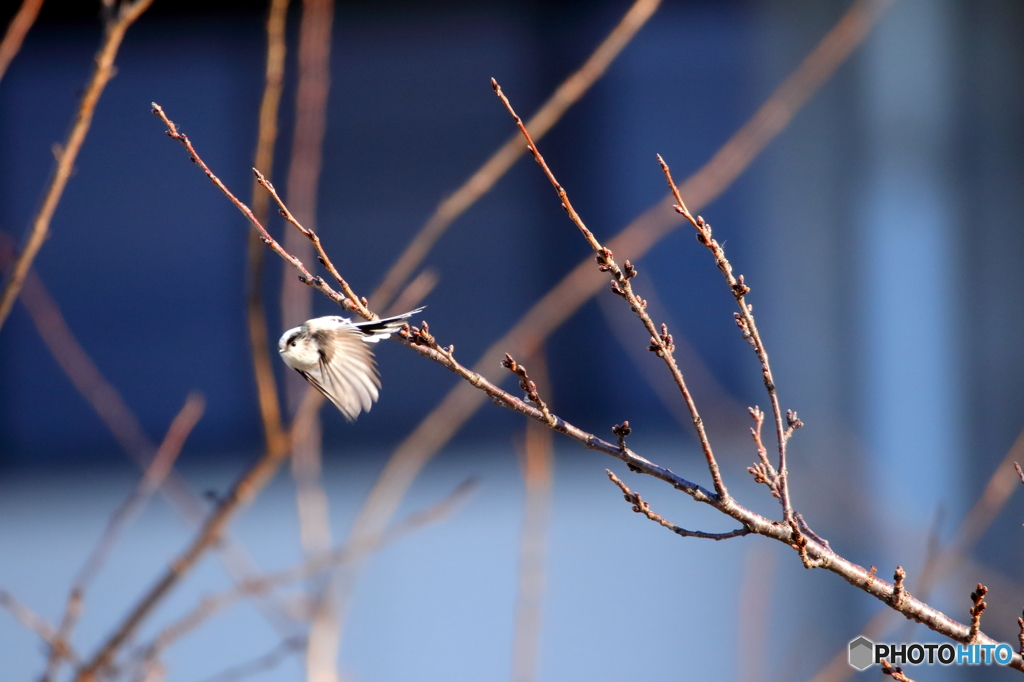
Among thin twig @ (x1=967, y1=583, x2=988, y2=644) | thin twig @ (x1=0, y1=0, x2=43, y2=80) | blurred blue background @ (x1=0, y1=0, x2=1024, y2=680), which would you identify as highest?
blurred blue background @ (x1=0, y1=0, x2=1024, y2=680)

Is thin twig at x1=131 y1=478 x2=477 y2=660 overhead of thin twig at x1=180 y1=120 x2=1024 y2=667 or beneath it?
overhead

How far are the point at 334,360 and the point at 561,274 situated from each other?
2.70 meters

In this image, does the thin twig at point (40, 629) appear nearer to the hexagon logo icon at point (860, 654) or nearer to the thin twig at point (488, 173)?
the thin twig at point (488, 173)

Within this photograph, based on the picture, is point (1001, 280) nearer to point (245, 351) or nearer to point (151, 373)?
point (245, 351)

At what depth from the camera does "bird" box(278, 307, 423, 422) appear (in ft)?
3.80

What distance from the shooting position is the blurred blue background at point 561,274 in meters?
3.67

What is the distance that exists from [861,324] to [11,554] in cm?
357

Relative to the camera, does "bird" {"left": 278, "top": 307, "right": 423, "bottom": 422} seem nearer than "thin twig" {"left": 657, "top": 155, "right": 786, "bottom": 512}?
No

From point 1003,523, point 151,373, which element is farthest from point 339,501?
point 1003,523

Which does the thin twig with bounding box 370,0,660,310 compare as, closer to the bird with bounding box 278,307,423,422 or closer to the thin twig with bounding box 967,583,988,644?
the bird with bounding box 278,307,423,422

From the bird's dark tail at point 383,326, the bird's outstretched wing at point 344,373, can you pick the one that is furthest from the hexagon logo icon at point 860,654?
the bird's dark tail at point 383,326

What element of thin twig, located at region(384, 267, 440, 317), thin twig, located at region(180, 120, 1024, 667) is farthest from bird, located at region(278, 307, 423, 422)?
thin twig, located at region(384, 267, 440, 317)

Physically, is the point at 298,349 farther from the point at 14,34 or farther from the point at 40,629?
the point at 14,34

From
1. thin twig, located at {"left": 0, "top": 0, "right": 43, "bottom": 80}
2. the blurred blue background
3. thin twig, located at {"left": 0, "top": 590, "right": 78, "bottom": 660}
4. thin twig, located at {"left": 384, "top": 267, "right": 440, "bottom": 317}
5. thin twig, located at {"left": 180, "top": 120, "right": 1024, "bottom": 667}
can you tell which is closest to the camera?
thin twig, located at {"left": 180, "top": 120, "right": 1024, "bottom": 667}
